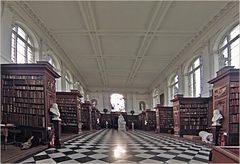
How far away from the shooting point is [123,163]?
3.46 metres

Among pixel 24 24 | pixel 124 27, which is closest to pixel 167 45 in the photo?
pixel 124 27

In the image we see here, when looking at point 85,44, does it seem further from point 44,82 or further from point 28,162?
point 28,162

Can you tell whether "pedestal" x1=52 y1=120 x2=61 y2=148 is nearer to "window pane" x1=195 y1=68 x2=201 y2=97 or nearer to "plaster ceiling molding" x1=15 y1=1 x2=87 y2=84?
"plaster ceiling molding" x1=15 y1=1 x2=87 y2=84

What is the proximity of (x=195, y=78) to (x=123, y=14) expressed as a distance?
5383 mm

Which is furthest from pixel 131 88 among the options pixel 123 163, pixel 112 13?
pixel 123 163

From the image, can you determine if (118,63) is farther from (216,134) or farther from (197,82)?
Result: (216,134)

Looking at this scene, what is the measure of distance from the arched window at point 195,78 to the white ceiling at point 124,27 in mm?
1110

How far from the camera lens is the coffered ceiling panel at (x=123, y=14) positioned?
7.45 metres

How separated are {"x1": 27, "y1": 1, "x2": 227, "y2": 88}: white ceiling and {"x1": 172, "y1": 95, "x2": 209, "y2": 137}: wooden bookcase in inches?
111

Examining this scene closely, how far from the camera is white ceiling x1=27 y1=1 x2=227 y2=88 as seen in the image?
7586 mm

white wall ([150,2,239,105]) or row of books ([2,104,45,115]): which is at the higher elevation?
white wall ([150,2,239,105])

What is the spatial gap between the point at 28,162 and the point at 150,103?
2096 centimetres

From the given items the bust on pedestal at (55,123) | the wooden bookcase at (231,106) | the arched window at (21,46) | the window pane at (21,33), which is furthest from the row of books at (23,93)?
the wooden bookcase at (231,106)

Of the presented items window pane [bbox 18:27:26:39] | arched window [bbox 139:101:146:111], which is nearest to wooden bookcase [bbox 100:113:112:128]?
arched window [bbox 139:101:146:111]
